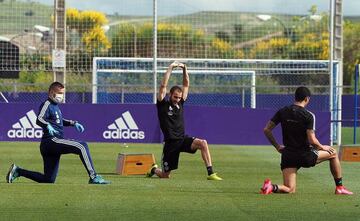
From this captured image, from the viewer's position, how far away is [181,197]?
45.6 ft

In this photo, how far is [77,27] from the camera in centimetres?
3722

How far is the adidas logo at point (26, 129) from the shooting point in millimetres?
28984

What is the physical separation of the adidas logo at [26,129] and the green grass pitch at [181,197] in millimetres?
8366

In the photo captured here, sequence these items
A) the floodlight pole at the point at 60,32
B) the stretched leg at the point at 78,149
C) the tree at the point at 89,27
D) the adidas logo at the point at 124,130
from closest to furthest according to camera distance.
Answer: the stretched leg at the point at 78,149 → the adidas logo at the point at 124,130 → the floodlight pole at the point at 60,32 → the tree at the point at 89,27

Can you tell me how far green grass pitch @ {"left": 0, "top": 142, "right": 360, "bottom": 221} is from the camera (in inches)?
473

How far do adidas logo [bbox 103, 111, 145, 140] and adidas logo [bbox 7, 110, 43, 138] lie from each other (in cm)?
196

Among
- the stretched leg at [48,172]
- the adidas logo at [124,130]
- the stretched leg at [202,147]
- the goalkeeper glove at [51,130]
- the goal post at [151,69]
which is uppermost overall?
the goal post at [151,69]

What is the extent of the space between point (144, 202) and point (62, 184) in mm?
2846

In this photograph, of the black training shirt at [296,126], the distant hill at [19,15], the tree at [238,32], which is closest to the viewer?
the black training shirt at [296,126]

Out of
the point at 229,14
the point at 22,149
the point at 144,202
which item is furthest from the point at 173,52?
the point at 144,202

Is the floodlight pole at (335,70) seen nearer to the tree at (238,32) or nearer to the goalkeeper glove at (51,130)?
the tree at (238,32)

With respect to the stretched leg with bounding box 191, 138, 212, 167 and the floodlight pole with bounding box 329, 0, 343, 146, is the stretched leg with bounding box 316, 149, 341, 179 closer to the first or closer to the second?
the stretched leg with bounding box 191, 138, 212, 167

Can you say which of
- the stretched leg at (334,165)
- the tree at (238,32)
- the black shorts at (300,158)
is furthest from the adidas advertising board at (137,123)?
the black shorts at (300,158)

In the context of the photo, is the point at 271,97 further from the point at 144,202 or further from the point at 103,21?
the point at 144,202
